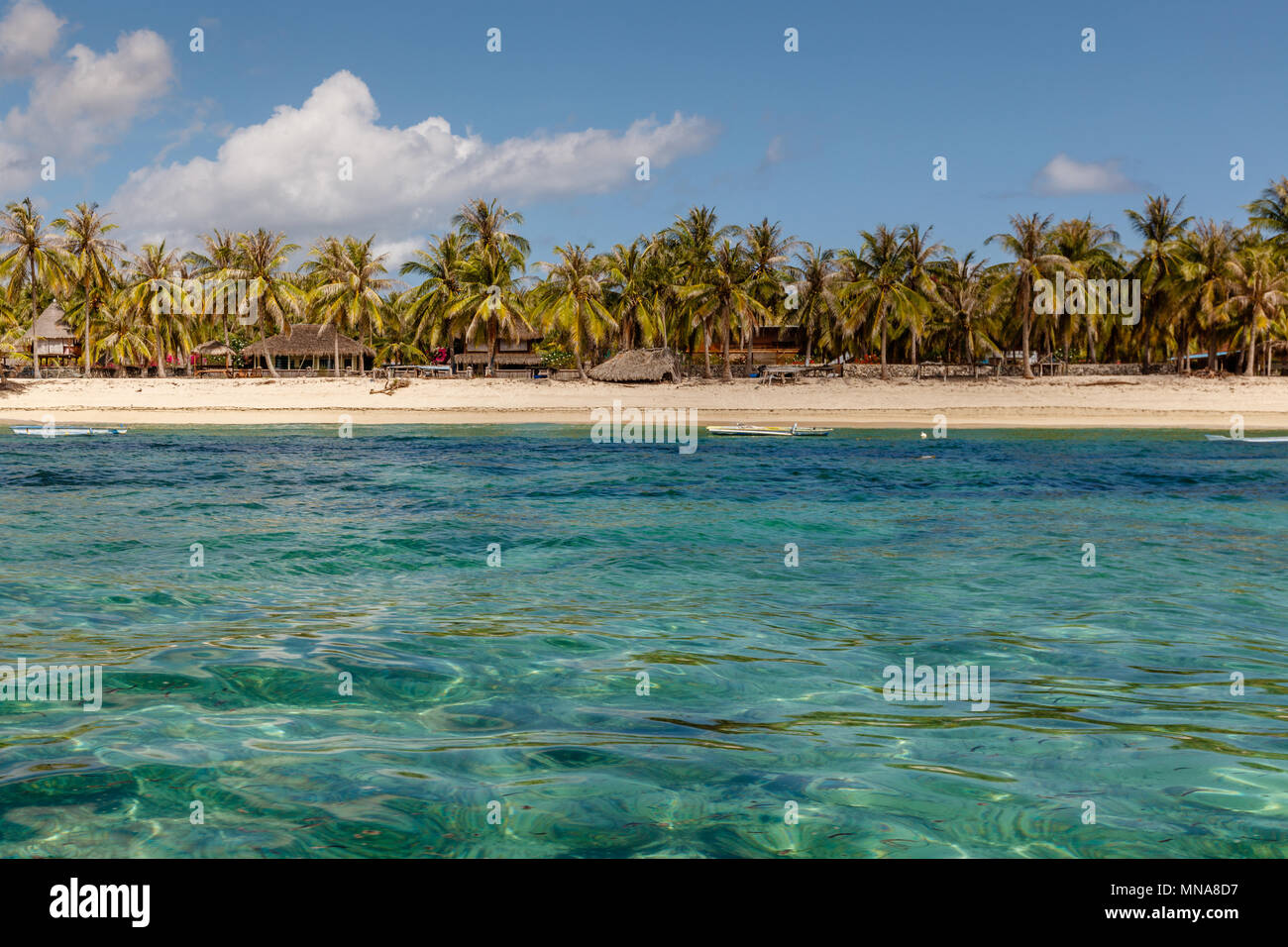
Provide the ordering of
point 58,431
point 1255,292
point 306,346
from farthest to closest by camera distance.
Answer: point 306,346, point 1255,292, point 58,431

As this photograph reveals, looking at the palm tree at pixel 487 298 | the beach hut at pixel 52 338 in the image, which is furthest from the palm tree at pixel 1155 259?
the beach hut at pixel 52 338

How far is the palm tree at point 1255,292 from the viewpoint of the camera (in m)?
54.1

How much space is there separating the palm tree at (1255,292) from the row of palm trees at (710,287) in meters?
0.12

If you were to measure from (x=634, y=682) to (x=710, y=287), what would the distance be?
2026 inches

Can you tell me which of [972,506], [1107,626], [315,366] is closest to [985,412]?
[972,506]

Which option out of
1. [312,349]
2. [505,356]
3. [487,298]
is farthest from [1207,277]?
[312,349]

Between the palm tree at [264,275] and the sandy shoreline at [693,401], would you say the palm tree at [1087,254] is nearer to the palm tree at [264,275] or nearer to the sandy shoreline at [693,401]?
the sandy shoreline at [693,401]

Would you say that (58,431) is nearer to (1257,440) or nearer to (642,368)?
(642,368)

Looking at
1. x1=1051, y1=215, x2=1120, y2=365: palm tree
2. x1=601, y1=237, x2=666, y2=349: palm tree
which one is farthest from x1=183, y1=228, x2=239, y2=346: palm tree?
x1=1051, y1=215, x2=1120, y2=365: palm tree

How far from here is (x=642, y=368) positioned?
184 feet

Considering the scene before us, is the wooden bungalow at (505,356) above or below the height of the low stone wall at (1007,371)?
above

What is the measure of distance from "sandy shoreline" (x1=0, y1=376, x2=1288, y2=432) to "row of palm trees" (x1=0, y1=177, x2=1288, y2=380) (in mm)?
5886

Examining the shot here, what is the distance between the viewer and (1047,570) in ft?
36.3

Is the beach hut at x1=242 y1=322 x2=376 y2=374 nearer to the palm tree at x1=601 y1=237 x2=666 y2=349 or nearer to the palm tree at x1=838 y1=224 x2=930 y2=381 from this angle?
the palm tree at x1=601 y1=237 x2=666 y2=349
